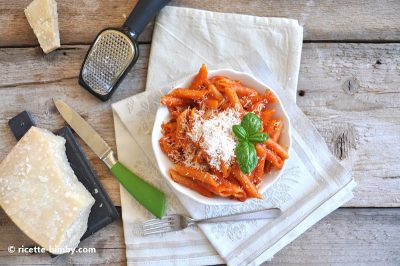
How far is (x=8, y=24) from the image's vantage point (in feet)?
6.77

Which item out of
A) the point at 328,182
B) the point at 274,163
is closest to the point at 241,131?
the point at 274,163

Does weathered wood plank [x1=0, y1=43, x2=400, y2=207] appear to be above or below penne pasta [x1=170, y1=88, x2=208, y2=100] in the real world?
below

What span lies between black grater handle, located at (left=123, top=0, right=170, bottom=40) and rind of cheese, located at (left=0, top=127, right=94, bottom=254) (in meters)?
0.58

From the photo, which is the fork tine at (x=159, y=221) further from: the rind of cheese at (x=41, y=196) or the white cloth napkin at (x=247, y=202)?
the rind of cheese at (x=41, y=196)

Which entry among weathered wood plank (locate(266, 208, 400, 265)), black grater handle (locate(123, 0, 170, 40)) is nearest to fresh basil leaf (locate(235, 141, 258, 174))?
weathered wood plank (locate(266, 208, 400, 265))

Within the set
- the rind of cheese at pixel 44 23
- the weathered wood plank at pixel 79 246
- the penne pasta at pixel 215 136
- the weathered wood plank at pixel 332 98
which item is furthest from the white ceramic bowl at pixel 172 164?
the rind of cheese at pixel 44 23

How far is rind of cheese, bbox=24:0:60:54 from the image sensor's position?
200 cm

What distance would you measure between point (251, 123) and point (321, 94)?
23.9 inches

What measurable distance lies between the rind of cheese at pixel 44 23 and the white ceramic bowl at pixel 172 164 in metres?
0.63

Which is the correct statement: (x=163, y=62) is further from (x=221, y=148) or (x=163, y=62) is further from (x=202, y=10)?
(x=221, y=148)

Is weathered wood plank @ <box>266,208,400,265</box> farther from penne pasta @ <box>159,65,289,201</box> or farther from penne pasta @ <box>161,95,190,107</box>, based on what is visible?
penne pasta @ <box>161,95,190,107</box>

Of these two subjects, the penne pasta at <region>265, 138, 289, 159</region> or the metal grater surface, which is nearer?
the penne pasta at <region>265, 138, 289, 159</region>

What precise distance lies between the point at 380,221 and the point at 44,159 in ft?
4.85

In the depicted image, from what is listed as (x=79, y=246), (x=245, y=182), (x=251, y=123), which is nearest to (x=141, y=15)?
(x=251, y=123)
